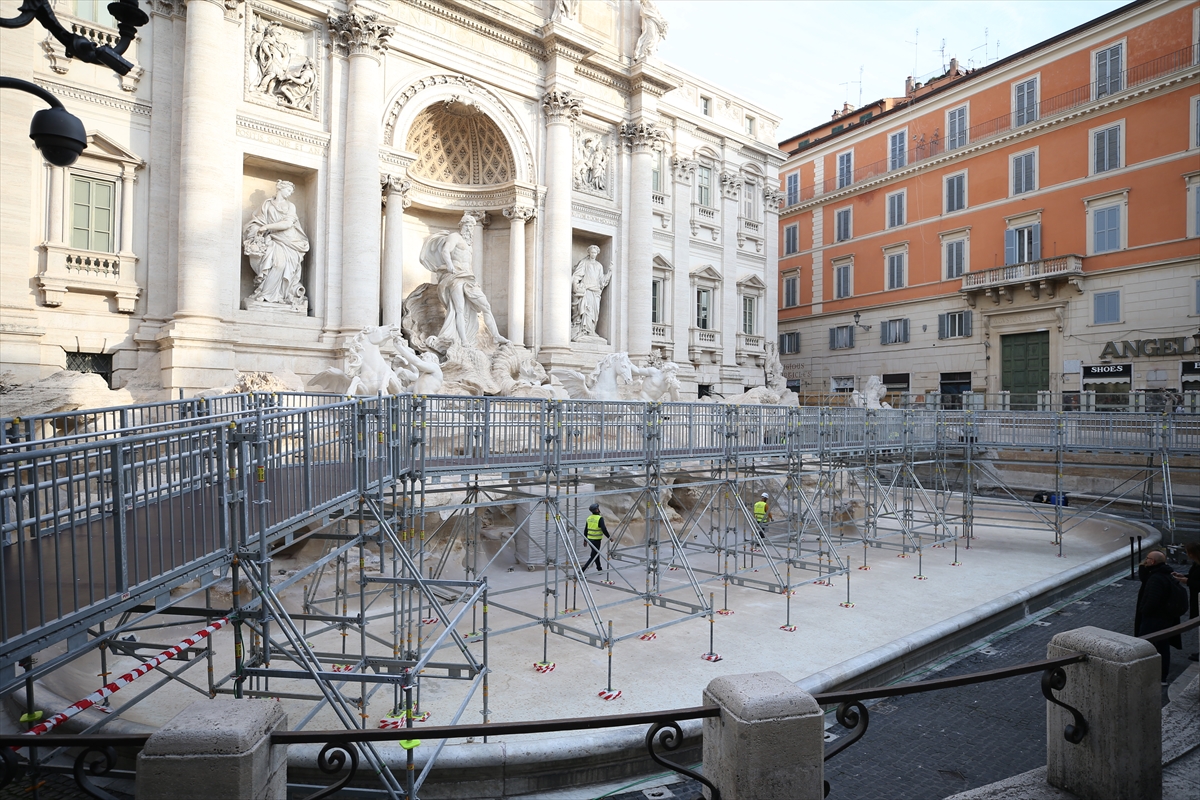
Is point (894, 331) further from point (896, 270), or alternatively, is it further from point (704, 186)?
point (704, 186)

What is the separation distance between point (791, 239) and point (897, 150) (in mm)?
7350

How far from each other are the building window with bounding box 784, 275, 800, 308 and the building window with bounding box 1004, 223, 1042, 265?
37.8 feet

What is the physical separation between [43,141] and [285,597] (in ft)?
28.7

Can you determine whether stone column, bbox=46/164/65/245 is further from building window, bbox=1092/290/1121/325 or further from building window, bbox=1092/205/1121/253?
building window, bbox=1092/205/1121/253

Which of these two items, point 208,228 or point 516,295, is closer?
point 208,228

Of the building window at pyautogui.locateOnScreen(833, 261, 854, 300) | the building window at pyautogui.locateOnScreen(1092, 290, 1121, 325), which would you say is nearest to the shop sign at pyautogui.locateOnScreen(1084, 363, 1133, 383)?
the building window at pyautogui.locateOnScreen(1092, 290, 1121, 325)

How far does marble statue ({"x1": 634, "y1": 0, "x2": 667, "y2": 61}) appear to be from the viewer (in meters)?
26.0

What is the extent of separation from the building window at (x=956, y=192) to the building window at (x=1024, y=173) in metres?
2.16

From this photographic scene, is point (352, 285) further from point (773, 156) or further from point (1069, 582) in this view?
point (773, 156)

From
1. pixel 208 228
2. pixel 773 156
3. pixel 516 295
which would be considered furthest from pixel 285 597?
pixel 773 156

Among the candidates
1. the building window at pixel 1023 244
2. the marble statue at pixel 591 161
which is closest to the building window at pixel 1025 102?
the building window at pixel 1023 244

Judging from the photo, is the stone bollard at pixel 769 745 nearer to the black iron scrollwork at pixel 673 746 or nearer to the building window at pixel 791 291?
the black iron scrollwork at pixel 673 746

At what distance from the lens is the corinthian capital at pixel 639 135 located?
26.4m

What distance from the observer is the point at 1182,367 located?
25.1 meters
